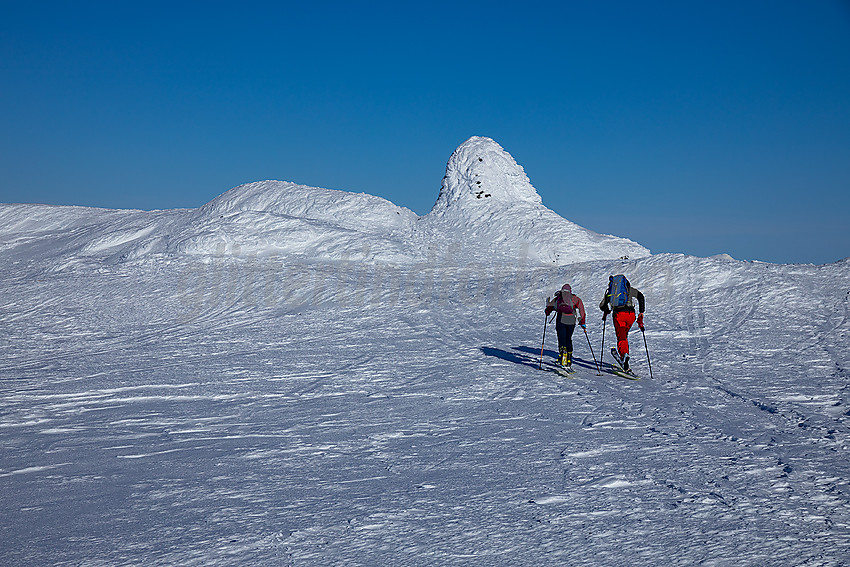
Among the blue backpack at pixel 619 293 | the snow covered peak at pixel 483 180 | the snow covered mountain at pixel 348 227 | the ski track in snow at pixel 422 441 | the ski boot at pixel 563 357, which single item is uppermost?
the snow covered peak at pixel 483 180

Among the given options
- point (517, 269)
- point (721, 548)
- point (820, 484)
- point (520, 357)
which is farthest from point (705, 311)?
point (721, 548)

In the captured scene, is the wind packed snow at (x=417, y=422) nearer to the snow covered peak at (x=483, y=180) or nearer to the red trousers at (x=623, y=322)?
the red trousers at (x=623, y=322)

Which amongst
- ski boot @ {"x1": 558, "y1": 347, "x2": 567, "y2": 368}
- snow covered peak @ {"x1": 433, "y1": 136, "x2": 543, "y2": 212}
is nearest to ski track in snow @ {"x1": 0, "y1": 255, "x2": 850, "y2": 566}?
ski boot @ {"x1": 558, "y1": 347, "x2": 567, "y2": 368}

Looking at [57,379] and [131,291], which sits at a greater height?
[131,291]

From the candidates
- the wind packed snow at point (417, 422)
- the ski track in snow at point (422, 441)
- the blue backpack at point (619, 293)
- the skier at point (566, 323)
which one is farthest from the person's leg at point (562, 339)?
the blue backpack at point (619, 293)

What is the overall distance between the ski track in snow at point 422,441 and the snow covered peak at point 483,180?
25.1 m

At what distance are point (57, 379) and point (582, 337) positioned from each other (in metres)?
12.6

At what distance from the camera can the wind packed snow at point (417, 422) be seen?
17.0 feet

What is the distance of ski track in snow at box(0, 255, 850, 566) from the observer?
5.11m

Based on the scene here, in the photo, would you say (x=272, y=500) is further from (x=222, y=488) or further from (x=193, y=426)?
(x=193, y=426)

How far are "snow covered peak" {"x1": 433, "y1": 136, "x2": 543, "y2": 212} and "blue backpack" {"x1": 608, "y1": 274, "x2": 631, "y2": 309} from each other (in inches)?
1159

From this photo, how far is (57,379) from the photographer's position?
1231 centimetres

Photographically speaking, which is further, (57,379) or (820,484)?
(57,379)

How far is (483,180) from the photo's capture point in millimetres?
43250
